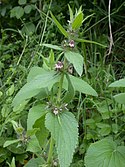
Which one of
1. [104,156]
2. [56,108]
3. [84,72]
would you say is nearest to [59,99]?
[56,108]

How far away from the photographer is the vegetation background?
5.75 ft

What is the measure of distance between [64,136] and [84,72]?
117cm

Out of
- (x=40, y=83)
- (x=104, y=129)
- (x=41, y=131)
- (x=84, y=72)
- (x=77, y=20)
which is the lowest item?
(x=104, y=129)

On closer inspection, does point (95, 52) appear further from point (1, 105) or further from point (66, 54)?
point (66, 54)

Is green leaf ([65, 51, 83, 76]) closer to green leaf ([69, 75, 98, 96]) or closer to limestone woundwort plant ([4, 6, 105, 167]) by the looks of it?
limestone woundwort plant ([4, 6, 105, 167])

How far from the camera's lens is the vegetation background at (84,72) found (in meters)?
1.75

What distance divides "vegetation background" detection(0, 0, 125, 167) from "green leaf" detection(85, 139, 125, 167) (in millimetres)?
148

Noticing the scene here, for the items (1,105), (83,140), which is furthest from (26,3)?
(83,140)

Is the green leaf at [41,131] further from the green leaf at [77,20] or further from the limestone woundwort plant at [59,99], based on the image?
the green leaf at [77,20]

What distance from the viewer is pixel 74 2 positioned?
107 inches

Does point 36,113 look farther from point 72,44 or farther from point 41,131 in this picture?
point 72,44

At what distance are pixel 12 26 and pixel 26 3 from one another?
21 centimetres

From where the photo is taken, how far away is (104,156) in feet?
4.43

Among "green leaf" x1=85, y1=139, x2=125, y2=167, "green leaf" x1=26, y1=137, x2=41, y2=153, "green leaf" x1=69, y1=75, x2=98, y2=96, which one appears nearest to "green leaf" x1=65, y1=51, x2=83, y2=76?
"green leaf" x1=69, y1=75, x2=98, y2=96
